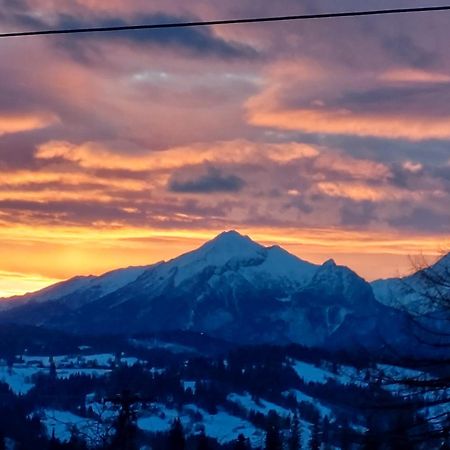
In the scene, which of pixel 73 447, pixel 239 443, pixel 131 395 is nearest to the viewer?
pixel 131 395

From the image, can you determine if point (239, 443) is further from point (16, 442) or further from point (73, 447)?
point (16, 442)

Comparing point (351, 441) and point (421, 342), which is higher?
point (421, 342)

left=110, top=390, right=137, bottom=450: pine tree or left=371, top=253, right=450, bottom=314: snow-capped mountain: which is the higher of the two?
left=371, top=253, right=450, bottom=314: snow-capped mountain

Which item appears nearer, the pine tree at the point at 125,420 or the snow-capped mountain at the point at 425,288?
the snow-capped mountain at the point at 425,288

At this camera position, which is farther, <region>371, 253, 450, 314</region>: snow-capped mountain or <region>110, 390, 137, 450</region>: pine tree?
<region>110, 390, 137, 450</region>: pine tree

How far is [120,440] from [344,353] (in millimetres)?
29567

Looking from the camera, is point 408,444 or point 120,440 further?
point 120,440

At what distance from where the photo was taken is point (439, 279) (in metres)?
16.9

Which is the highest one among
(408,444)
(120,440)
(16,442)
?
(408,444)

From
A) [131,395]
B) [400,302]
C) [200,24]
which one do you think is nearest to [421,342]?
A: [400,302]

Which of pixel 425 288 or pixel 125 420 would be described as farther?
pixel 125 420

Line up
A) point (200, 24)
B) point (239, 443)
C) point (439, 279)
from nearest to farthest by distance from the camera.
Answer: point (200, 24), point (439, 279), point (239, 443)

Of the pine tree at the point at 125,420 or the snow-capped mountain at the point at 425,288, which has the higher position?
the snow-capped mountain at the point at 425,288

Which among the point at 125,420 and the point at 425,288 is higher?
the point at 425,288
